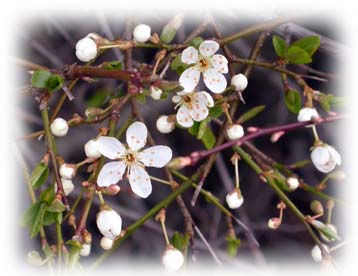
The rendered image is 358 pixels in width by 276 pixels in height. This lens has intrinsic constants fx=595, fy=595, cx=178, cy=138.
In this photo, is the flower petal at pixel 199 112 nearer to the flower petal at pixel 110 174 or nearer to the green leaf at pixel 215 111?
the green leaf at pixel 215 111

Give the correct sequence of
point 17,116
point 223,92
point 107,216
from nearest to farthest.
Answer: point 107,216
point 223,92
point 17,116

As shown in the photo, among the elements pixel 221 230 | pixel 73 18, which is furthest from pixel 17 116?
pixel 221 230

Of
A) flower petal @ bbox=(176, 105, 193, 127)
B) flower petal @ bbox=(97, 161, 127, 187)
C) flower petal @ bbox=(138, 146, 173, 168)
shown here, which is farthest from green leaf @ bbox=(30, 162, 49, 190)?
flower petal @ bbox=(176, 105, 193, 127)

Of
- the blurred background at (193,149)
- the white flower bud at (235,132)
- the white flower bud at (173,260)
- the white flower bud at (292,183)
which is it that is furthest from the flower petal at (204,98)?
the blurred background at (193,149)

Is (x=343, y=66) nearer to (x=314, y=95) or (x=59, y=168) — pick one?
(x=314, y=95)

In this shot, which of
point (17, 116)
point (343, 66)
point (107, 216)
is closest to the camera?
point (107, 216)

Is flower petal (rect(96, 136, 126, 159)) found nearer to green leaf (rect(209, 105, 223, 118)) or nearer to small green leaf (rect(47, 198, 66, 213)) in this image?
small green leaf (rect(47, 198, 66, 213))

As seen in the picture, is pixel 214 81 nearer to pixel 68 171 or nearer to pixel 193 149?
pixel 68 171

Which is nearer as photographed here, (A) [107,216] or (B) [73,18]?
(A) [107,216]
